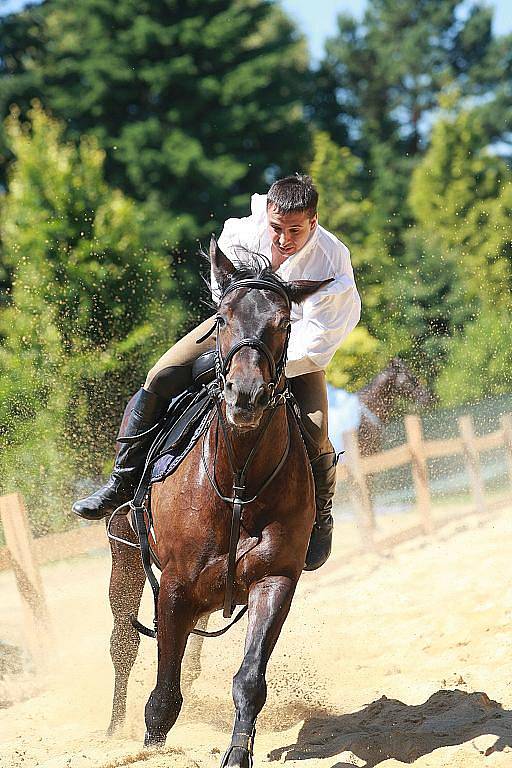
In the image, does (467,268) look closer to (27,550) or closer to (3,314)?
(3,314)

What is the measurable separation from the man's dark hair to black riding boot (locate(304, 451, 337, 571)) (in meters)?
1.31

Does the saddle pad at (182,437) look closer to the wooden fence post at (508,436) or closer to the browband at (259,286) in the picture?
the browband at (259,286)

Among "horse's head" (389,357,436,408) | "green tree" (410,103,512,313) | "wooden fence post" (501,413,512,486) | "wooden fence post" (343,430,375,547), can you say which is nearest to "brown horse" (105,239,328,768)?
"wooden fence post" (343,430,375,547)

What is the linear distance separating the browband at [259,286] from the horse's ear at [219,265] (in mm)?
118

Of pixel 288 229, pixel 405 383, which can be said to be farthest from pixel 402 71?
pixel 288 229

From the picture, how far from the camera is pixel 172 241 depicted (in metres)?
23.0

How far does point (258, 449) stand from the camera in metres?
4.50

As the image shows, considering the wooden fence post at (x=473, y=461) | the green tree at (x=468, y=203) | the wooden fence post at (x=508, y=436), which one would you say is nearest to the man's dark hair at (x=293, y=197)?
the wooden fence post at (x=473, y=461)

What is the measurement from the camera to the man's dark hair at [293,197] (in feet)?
15.3

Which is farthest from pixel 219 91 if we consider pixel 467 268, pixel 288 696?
pixel 288 696

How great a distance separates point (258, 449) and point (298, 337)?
669 mm

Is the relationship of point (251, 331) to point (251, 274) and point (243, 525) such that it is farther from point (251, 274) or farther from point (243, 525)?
point (243, 525)

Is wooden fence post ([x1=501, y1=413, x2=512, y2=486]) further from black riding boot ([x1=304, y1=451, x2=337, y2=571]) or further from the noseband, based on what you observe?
the noseband

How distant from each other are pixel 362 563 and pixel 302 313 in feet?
24.8
